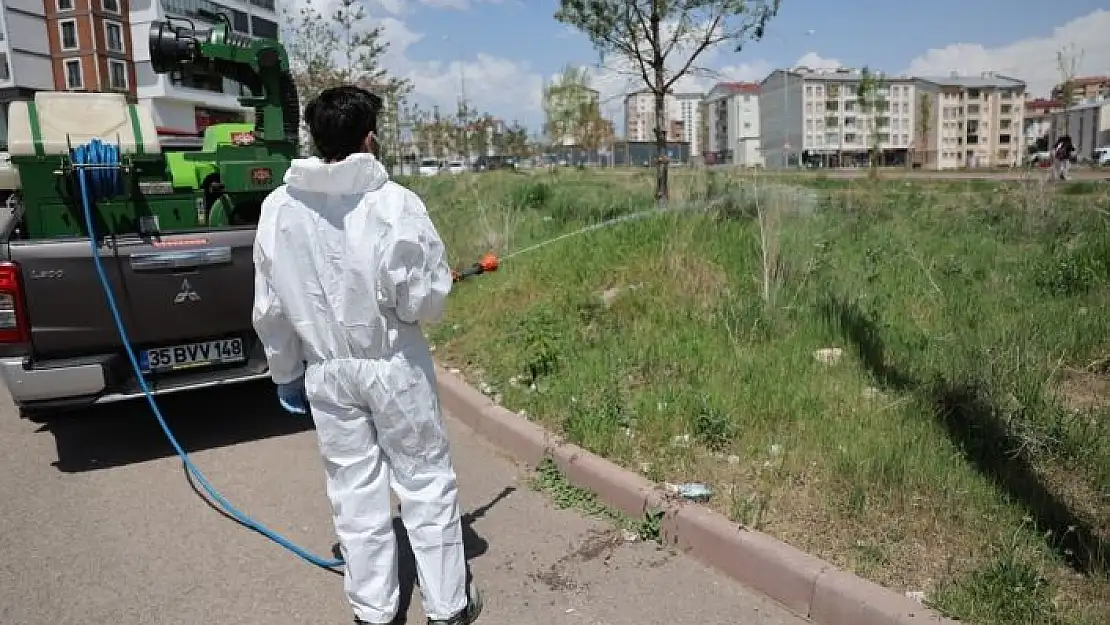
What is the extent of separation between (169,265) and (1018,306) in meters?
5.84

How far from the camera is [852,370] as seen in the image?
498 centimetres

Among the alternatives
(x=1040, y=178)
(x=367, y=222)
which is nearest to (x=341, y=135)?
(x=367, y=222)

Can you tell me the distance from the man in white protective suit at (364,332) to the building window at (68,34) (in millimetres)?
71621

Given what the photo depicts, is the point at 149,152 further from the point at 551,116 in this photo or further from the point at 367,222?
the point at 551,116

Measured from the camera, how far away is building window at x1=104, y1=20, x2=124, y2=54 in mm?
61981

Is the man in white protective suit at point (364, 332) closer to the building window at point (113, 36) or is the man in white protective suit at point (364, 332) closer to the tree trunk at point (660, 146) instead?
the tree trunk at point (660, 146)

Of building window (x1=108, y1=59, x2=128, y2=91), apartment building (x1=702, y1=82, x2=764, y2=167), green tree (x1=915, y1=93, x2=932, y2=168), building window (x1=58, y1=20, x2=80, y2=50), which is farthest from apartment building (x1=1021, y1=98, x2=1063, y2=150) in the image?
building window (x1=58, y1=20, x2=80, y2=50)

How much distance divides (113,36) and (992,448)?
73712mm

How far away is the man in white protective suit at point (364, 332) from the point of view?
8.69ft

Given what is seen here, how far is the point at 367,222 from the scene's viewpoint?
2.64m

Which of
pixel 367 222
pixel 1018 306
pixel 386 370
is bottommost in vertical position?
pixel 1018 306

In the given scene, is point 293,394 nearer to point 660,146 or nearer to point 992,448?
point 992,448

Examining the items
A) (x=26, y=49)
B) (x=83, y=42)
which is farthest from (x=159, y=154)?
(x=26, y=49)

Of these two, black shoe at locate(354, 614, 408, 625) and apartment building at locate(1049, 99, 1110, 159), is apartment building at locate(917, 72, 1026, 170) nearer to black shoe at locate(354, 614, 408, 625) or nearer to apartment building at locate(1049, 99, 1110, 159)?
apartment building at locate(1049, 99, 1110, 159)
